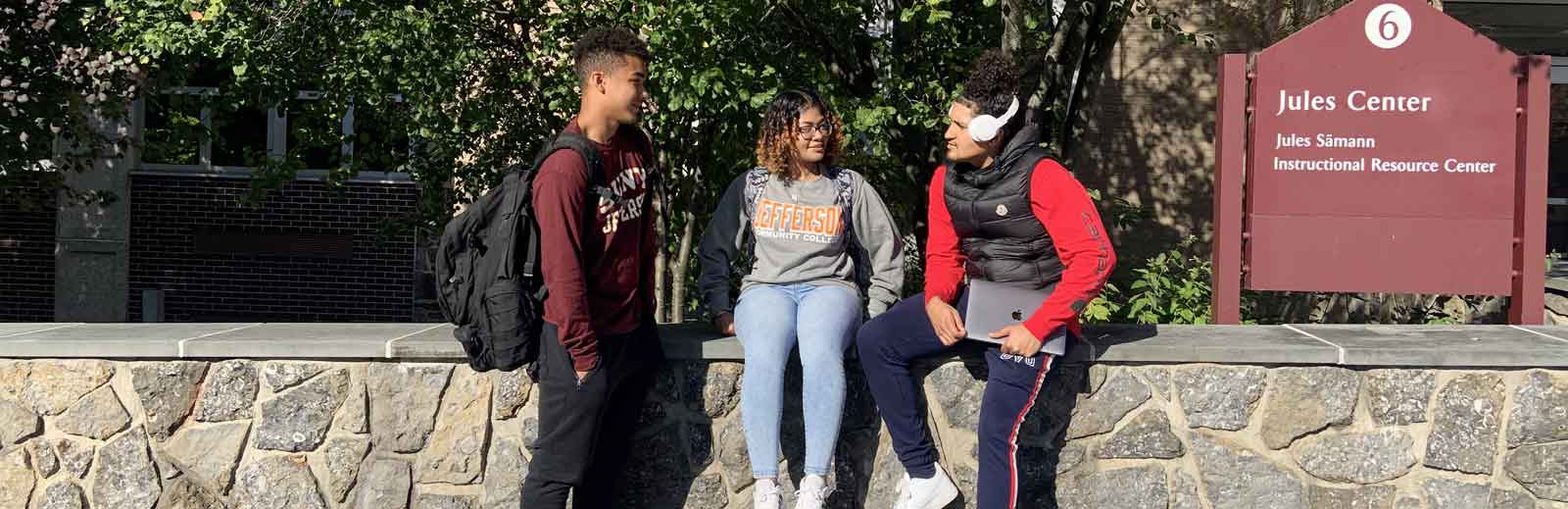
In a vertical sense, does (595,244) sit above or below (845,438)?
above

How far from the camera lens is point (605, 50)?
3.99m

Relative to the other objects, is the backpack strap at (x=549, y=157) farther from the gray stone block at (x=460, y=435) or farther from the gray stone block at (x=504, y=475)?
Answer: the gray stone block at (x=504, y=475)

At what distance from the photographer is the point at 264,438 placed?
4531 mm

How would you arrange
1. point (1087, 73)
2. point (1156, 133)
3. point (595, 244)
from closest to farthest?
point (595, 244) < point (1087, 73) < point (1156, 133)

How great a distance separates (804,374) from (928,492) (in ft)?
1.82

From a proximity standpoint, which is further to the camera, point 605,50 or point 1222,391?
point 1222,391

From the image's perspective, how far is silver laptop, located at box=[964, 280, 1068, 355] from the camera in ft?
13.7

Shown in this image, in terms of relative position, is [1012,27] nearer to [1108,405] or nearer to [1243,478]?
[1108,405]

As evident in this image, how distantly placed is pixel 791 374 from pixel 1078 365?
3.11 feet

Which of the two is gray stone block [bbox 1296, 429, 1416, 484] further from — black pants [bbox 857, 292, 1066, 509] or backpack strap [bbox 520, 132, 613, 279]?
backpack strap [bbox 520, 132, 613, 279]

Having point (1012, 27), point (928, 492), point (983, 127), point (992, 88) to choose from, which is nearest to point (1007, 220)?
point (983, 127)

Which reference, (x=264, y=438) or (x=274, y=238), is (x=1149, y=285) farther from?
(x=274, y=238)


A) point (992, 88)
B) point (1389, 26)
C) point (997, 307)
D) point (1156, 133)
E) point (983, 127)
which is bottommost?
point (997, 307)

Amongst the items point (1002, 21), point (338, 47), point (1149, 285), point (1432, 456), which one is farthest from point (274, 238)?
point (1432, 456)
